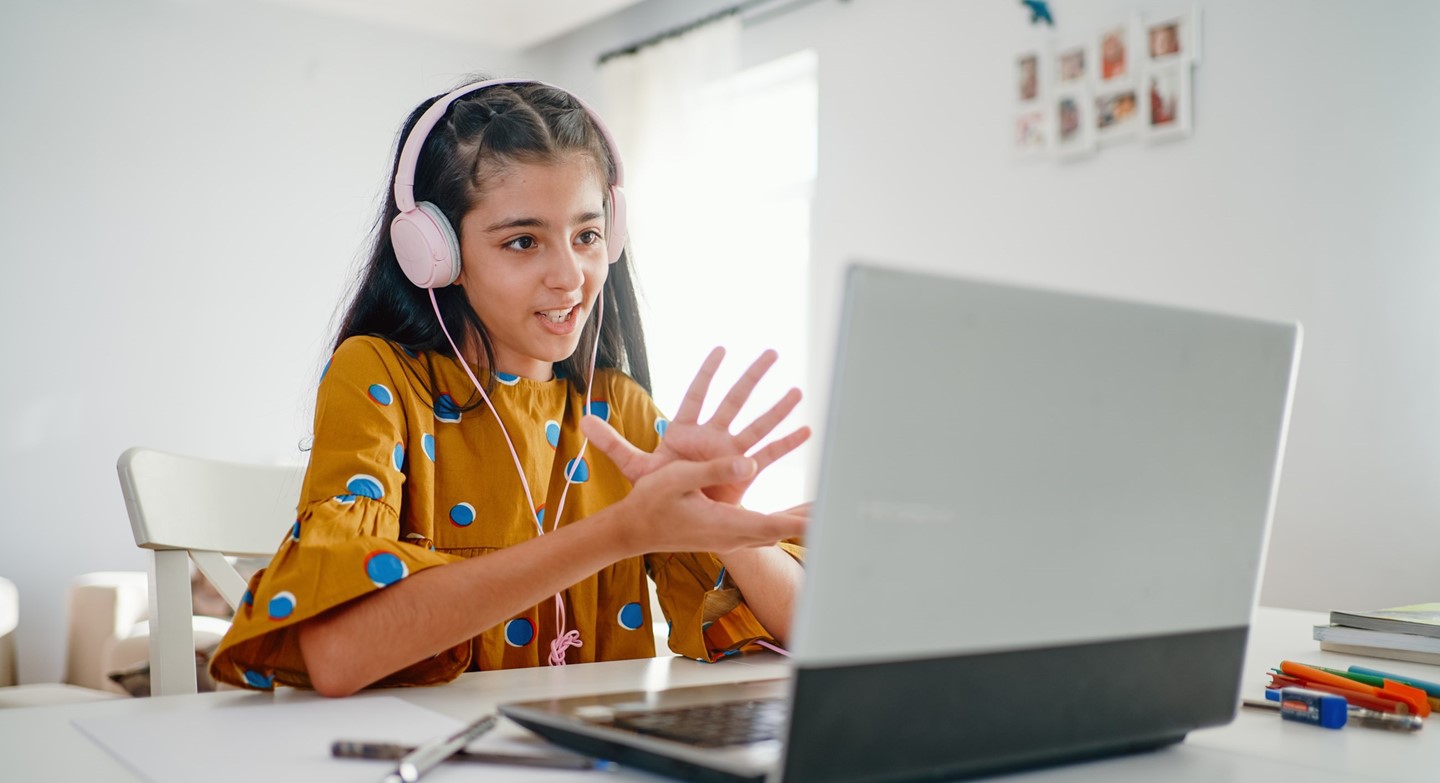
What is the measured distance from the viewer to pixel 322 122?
4473 mm

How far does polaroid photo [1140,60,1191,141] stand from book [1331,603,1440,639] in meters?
1.94

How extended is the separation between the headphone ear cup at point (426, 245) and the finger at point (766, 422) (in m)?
0.44

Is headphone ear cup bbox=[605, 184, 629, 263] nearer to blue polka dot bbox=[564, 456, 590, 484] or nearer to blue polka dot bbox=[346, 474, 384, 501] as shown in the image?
blue polka dot bbox=[564, 456, 590, 484]

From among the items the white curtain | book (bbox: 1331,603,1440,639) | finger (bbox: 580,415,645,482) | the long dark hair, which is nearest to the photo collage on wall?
the white curtain

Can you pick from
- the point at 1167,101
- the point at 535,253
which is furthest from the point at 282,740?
the point at 1167,101

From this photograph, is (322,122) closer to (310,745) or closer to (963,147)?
(963,147)

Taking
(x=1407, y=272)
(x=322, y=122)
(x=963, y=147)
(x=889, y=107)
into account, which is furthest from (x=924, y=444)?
(x=322, y=122)

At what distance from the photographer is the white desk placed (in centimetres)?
60

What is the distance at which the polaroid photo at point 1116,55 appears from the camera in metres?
2.93

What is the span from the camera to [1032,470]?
0.52 m

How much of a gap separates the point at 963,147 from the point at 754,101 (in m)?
1.12

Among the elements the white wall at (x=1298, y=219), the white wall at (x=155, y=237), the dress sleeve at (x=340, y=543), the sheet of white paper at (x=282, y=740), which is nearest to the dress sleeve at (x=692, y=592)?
the dress sleeve at (x=340, y=543)

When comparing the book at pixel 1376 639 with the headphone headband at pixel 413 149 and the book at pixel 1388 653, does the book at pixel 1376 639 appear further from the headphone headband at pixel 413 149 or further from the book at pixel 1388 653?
the headphone headband at pixel 413 149

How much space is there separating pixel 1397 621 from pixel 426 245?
3.11 ft
